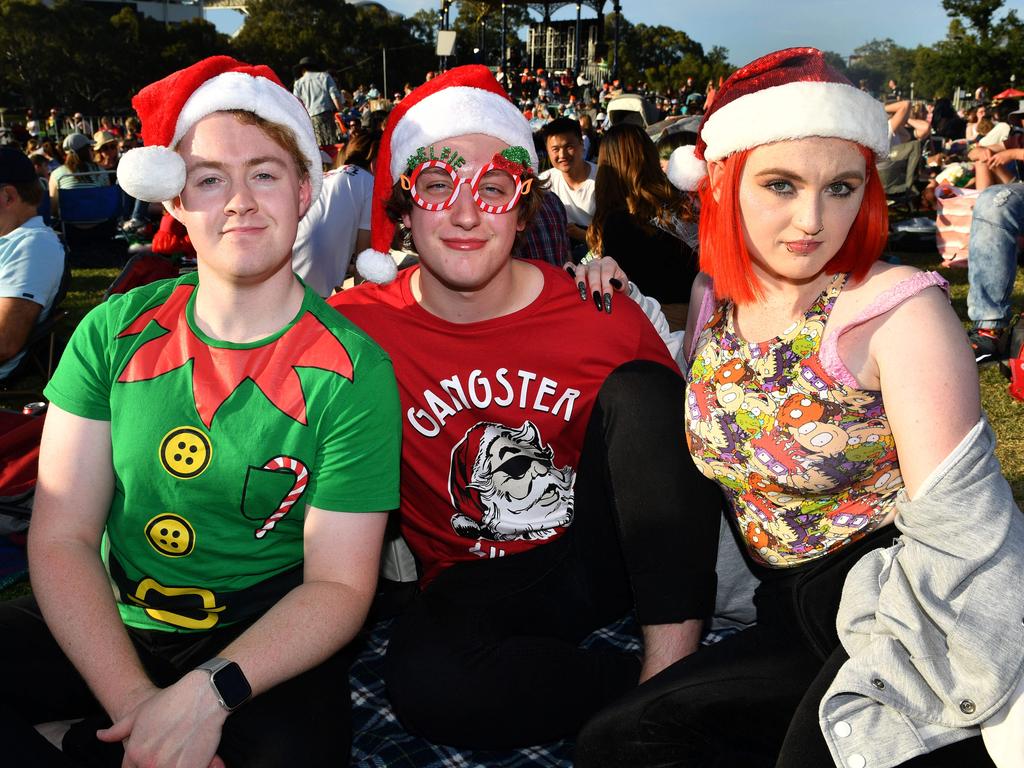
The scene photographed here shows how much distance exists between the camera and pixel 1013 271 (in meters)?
6.64

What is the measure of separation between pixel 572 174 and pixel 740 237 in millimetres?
6740

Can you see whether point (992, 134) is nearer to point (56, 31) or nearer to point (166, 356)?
point (166, 356)

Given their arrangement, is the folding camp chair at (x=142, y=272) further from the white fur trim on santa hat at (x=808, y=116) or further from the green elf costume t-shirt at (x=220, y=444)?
the white fur trim on santa hat at (x=808, y=116)

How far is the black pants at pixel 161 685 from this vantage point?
190 centimetres

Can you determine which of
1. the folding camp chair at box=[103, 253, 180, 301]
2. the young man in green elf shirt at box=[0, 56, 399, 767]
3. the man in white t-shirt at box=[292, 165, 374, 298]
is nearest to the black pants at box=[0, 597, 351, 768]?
the young man in green elf shirt at box=[0, 56, 399, 767]

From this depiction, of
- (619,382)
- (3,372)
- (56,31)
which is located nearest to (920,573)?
(619,382)

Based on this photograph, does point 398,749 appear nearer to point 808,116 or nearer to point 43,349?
point 808,116

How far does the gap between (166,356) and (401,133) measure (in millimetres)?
1022

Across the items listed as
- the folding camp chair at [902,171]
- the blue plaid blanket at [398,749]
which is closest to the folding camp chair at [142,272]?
the blue plaid blanket at [398,749]

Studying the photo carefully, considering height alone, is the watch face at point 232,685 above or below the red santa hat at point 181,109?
below

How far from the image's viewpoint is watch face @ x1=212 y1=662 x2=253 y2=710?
1.88 m

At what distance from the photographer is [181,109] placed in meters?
2.17

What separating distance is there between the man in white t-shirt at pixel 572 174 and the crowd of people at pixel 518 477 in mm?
5866

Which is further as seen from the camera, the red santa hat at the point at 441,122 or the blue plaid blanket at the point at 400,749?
the red santa hat at the point at 441,122
